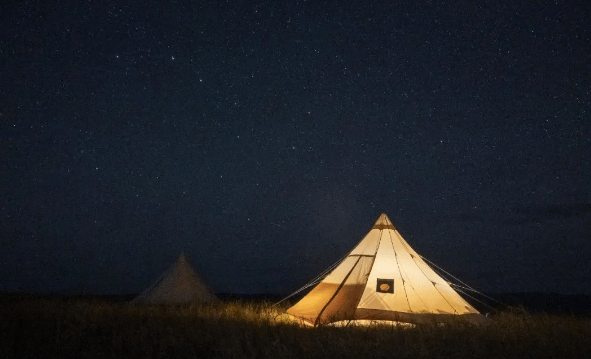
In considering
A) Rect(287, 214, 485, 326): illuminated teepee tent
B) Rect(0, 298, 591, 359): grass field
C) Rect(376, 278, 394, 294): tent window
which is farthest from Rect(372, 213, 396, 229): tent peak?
Rect(0, 298, 591, 359): grass field

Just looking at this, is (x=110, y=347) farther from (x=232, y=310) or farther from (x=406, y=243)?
(x=406, y=243)

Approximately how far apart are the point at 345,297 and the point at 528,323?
3862 mm

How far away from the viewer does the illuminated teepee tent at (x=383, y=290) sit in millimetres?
12477

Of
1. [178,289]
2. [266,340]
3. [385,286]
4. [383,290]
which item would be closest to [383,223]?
[385,286]

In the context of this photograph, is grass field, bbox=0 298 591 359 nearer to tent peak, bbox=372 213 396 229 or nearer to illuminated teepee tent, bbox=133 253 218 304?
tent peak, bbox=372 213 396 229

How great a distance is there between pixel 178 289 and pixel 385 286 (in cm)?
847

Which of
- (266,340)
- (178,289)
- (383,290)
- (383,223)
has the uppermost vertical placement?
(383,223)

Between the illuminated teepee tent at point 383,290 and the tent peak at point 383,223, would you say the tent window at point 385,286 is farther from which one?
the tent peak at point 383,223

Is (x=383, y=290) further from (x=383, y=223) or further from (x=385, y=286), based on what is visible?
(x=383, y=223)

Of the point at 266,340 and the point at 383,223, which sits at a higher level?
the point at 383,223

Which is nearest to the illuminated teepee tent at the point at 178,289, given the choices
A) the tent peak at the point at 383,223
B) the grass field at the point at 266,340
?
the tent peak at the point at 383,223

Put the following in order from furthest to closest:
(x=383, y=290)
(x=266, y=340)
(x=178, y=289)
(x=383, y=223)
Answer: (x=178, y=289) → (x=383, y=223) → (x=383, y=290) → (x=266, y=340)

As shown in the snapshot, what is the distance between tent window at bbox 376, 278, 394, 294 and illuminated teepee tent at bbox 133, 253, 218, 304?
7803 millimetres

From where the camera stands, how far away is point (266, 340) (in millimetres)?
8531
